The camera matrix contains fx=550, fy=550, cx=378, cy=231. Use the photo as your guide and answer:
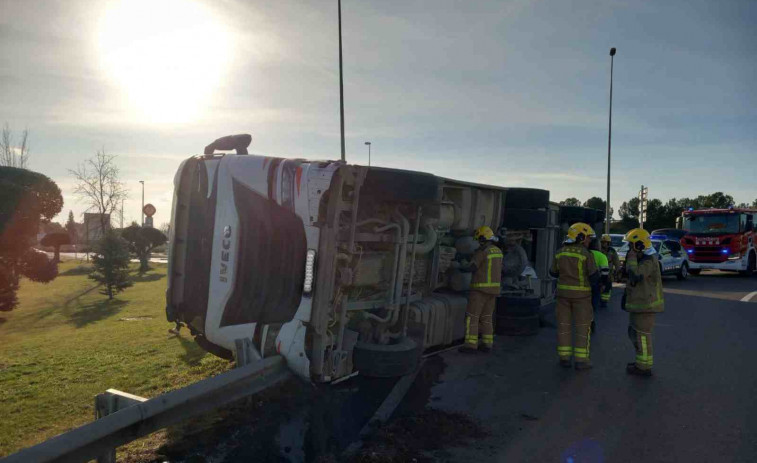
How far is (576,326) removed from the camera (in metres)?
6.68

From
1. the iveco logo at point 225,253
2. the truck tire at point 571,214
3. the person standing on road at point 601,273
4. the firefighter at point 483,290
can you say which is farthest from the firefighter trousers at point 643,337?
the truck tire at point 571,214

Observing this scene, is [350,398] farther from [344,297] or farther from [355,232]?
[355,232]

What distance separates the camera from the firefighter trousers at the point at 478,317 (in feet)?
23.6

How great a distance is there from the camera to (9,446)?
4.37 metres

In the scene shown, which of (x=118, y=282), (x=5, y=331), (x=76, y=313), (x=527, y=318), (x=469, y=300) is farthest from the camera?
(x=118, y=282)

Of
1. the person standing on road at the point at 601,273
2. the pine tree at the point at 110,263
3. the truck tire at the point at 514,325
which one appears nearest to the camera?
the truck tire at the point at 514,325

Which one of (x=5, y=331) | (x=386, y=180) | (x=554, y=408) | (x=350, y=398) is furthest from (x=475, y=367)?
(x=5, y=331)

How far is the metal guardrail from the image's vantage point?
9.05 ft

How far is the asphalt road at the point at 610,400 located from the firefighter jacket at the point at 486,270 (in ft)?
2.95

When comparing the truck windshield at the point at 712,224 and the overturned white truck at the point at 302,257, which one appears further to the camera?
the truck windshield at the point at 712,224

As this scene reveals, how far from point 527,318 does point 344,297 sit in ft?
14.4

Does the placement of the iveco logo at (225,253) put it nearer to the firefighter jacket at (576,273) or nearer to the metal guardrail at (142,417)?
the metal guardrail at (142,417)

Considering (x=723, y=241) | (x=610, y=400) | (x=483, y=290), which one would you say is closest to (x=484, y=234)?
(x=483, y=290)

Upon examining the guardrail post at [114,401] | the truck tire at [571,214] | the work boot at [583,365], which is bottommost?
the work boot at [583,365]
